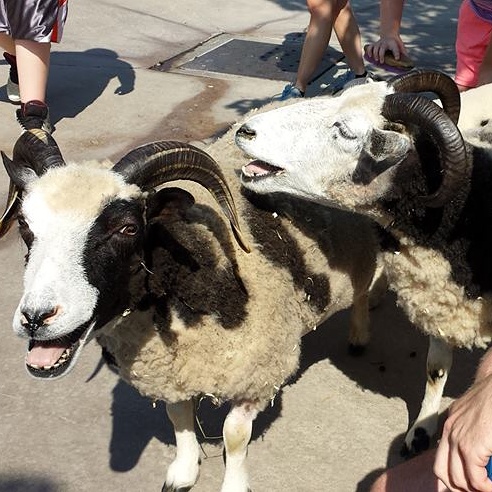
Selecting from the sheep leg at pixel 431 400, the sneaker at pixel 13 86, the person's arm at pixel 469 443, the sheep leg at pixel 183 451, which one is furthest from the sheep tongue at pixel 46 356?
the sneaker at pixel 13 86

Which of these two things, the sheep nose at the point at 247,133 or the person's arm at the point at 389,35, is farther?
the person's arm at the point at 389,35

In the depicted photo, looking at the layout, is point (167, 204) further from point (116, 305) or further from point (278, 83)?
point (278, 83)

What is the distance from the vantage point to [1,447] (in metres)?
3.24

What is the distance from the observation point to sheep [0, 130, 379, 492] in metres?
2.27

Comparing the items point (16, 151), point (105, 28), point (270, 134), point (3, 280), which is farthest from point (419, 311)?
point (105, 28)

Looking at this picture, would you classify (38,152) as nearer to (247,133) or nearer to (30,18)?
(247,133)

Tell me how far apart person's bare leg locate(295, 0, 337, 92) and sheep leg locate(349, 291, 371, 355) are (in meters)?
2.27

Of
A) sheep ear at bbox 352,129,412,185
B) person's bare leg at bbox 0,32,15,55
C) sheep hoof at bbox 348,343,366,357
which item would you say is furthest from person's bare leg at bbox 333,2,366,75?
sheep ear at bbox 352,129,412,185

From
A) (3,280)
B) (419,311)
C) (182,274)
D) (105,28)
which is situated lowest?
(105,28)

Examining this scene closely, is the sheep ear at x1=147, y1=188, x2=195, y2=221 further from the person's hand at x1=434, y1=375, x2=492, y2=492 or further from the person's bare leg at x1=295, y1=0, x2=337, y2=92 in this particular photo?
the person's bare leg at x1=295, y1=0, x2=337, y2=92

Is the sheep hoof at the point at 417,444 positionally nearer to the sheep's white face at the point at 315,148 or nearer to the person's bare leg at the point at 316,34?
the sheep's white face at the point at 315,148

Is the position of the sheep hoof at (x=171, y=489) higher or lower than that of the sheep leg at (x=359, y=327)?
higher

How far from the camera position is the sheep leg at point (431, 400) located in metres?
3.38

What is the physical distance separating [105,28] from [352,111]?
7.14 metres
